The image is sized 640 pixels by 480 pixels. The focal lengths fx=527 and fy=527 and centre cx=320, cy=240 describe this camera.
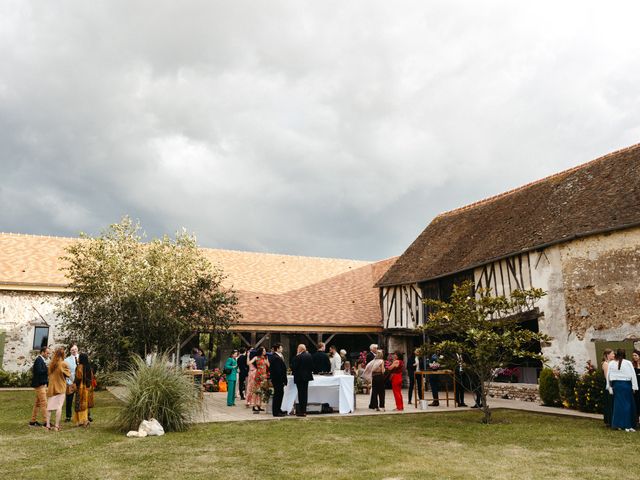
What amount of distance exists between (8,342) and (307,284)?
1155 centimetres

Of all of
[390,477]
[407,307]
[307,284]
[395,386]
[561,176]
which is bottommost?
[390,477]

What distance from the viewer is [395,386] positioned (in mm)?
11234

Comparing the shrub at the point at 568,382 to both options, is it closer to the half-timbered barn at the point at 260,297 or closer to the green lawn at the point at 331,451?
the green lawn at the point at 331,451

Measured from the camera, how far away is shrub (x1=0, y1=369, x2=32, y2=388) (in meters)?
17.2

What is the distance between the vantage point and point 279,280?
23297mm

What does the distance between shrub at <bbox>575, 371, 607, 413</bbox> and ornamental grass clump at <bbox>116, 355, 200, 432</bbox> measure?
8027mm

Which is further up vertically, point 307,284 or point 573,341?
point 307,284

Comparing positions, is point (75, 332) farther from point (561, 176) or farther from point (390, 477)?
point (561, 176)

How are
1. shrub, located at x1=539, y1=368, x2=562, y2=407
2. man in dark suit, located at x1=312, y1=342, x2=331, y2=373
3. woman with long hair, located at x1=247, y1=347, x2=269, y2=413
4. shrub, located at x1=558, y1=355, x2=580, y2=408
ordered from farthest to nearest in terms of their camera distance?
shrub, located at x1=539, y1=368, x2=562, y2=407, shrub, located at x1=558, y1=355, x2=580, y2=408, man in dark suit, located at x1=312, y1=342, x2=331, y2=373, woman with long hair, located at x1=247, y1=347, x2=269, y2=413

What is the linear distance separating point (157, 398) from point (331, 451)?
2.99 meters

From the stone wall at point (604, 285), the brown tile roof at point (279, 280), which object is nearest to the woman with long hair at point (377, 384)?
Answer: the stone wall at point (604, 285)

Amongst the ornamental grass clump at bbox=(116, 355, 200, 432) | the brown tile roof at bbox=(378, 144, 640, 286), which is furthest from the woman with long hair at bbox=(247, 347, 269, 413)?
the brown tile roof at bbox=(378, 144, 640, 286)

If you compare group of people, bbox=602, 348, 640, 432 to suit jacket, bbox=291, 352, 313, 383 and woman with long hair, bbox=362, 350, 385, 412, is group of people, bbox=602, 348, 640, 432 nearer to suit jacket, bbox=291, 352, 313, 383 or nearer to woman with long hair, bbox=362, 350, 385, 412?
woman with long hair, bbox=362, 350, 385, 412

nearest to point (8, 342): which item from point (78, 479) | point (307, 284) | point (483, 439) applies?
point (307, 284)
